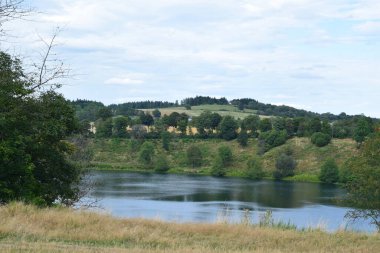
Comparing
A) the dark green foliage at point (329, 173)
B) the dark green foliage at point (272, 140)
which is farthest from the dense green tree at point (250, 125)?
the dark green foliage at point (329, 173)

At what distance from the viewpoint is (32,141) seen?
15.7 meters

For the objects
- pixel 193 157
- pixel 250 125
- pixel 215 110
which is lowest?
pixel 193 157

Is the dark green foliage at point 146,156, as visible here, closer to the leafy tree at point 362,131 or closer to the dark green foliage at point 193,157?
the dark green foliage at point 193,157

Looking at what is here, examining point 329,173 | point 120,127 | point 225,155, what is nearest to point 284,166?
point 329,173

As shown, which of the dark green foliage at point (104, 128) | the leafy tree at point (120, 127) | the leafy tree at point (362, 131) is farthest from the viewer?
the leafy tree at point (120, 127)

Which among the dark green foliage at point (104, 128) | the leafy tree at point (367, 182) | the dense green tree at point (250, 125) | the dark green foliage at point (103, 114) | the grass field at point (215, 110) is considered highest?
the grass field at point (215, 110)

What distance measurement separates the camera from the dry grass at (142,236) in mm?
8609

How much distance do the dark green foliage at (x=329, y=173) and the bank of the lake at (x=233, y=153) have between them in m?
2.06

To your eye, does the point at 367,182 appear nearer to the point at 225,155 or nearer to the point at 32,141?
the point at 32,141

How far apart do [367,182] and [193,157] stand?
77.6 meters

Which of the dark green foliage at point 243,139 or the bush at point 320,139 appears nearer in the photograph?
the bush at point 320,139

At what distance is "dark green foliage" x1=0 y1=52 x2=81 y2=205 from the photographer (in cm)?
1457

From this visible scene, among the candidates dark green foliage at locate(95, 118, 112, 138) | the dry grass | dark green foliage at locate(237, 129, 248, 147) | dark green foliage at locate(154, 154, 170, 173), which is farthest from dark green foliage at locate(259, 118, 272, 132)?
the dry grass

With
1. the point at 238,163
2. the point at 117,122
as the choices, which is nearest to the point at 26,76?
the point at 238,163
